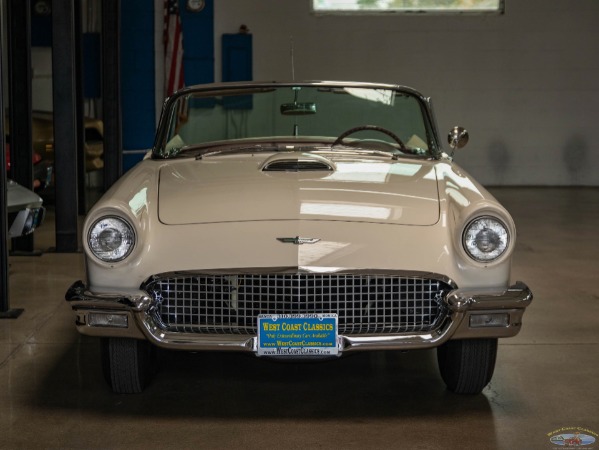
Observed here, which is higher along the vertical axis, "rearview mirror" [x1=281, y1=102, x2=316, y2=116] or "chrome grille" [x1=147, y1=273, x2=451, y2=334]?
"rearview mirror" [x1=281, y1=102, x2=316, y2=116]

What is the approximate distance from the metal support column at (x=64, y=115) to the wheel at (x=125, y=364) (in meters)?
4.23

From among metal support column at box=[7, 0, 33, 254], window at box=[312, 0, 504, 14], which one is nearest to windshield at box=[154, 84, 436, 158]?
metal support column at box=[7, 0, 33, 254]

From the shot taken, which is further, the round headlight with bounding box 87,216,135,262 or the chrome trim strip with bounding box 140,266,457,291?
the round headlight with bounding box 87,216,135,262

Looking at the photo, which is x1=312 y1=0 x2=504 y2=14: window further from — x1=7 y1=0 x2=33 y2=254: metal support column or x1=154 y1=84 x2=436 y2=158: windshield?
x1=154 y1=84 x2=436 y2=158: windshield

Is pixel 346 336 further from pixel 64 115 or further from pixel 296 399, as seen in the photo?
pixel 64 115

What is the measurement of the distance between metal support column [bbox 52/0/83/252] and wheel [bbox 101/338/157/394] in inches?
167

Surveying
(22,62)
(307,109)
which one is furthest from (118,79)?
(307,109)

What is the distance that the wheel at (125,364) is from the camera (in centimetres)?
412

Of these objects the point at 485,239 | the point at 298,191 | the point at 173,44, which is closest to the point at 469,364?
the point at 485,239

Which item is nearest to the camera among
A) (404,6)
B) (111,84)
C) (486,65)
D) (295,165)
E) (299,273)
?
(299,273)

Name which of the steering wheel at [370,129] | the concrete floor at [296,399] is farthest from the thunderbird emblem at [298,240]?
the steering wheel at [370,129]

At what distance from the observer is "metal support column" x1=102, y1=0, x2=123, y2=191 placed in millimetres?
10133

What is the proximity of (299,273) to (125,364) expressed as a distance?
878mm

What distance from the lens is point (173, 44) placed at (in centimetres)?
1522
